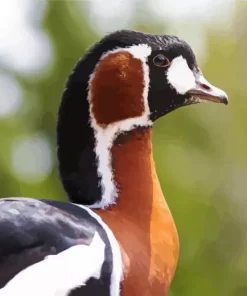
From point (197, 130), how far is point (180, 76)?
2.46 feet

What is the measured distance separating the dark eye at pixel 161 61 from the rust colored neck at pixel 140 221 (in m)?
0.06

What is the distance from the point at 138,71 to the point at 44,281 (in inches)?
8.9

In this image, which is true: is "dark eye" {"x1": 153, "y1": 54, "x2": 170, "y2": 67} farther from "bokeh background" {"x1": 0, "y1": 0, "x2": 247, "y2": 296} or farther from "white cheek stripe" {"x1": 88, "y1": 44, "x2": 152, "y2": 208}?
"bokeh background" {"x1": 0, "y1": 0, "x2": 247, "y2": 296}

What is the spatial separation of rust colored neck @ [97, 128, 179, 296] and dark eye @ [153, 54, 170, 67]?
0.06 m

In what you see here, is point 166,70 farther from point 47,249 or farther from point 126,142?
point 47,249

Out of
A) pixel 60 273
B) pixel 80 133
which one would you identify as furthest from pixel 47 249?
pixel 80 133

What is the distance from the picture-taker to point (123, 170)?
2.08 feet

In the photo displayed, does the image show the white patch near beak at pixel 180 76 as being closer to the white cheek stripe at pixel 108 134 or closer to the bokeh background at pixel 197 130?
the white cheek stripe at pixel 108 134

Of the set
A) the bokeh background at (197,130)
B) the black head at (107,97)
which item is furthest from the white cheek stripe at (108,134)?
the bokeh background at (197,130)

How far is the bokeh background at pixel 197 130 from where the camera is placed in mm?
1354

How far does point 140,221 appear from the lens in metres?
0.61

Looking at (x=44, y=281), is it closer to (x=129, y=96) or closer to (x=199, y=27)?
(x=129, y=96)

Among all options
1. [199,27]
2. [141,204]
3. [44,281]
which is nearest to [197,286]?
[199,27]

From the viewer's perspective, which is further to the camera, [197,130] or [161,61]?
[197,130]
